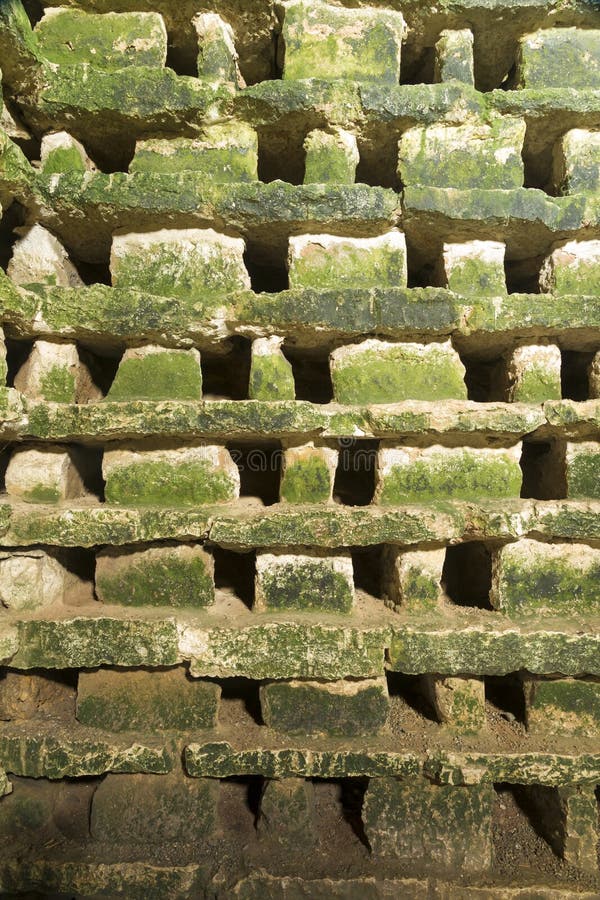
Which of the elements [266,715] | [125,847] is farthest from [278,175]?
[125,847]

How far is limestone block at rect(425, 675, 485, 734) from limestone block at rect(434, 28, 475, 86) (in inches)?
127

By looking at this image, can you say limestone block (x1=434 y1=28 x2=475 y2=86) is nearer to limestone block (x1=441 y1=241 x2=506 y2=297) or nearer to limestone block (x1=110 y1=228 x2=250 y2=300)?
limestone block (x1=441 y1=241 x2=506 y2=297)

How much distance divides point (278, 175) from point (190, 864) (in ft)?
12.8

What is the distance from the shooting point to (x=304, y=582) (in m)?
2.42

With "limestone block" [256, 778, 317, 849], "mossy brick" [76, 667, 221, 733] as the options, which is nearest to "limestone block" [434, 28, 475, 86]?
"mossy brick" [76, 667, 221, 733]

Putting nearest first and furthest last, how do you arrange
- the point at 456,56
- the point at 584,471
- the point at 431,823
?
1. the point at 431,823
2. the point at 584,471
3. the point at 456,56

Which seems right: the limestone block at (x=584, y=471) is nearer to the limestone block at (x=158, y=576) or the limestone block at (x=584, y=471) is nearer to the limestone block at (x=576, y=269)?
A: the limestone block at (x=576, y=269)

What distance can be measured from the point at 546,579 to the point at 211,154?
9.41ft

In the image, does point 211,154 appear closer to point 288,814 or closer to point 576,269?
point 576,269

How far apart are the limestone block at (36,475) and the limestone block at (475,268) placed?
2300mm

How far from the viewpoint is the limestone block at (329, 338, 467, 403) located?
2443mm

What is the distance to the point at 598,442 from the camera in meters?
2.49

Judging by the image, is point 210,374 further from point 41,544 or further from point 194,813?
point 194,813

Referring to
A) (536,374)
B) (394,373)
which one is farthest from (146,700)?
(536,374)
